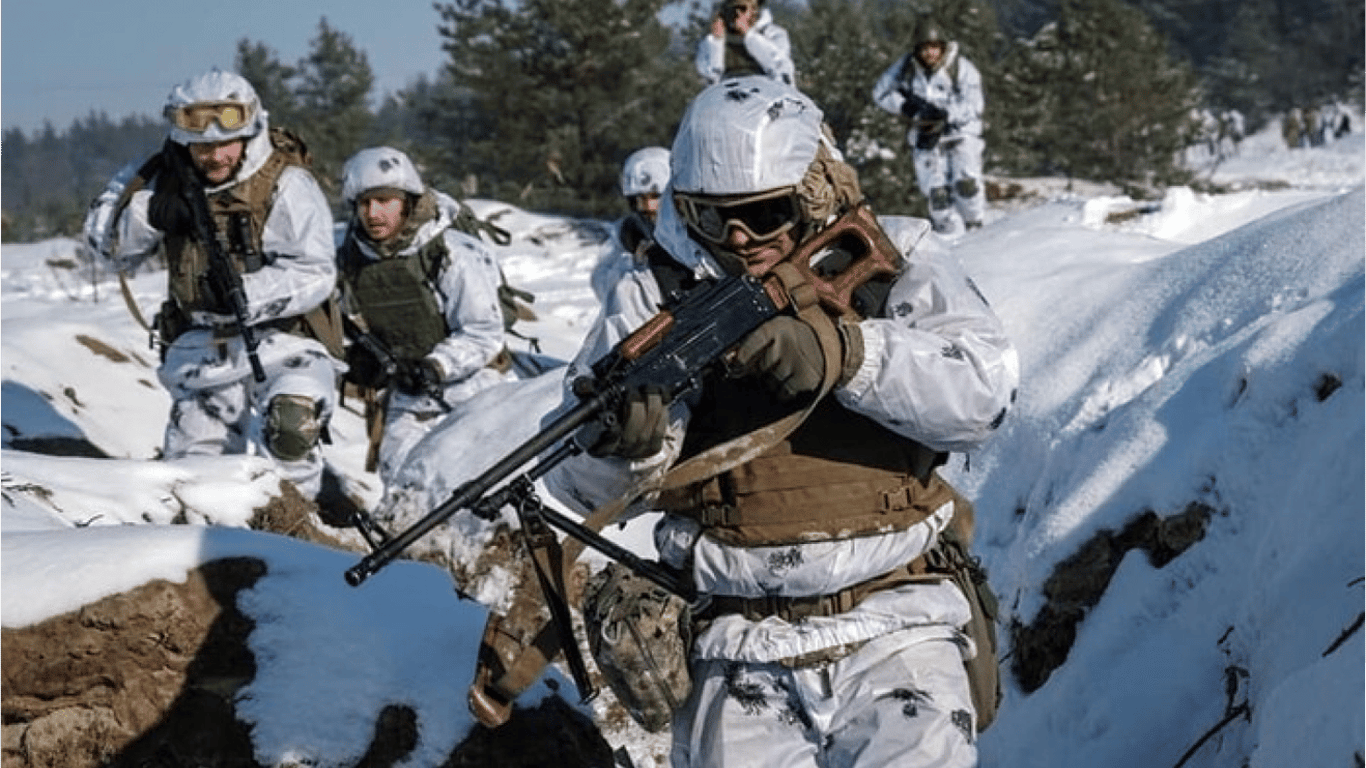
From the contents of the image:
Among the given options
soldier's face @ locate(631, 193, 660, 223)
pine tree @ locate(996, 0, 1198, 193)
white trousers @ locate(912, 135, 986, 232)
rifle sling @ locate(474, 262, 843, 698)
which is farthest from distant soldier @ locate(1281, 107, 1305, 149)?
rifle sling @ locate(474, 262, 843, 698)

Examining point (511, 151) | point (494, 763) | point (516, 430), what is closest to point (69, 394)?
point (516, 430)

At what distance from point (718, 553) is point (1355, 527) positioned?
1913mm

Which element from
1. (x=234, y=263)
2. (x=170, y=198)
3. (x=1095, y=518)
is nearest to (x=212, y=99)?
(x=170, y=198)

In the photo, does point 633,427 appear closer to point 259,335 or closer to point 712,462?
point 712,462

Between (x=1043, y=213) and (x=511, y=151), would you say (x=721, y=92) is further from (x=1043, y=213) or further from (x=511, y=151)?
(x=511, y=151)

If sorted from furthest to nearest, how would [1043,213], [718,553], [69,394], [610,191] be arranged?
[610,191], [1043,213], [69,394], [718,553]

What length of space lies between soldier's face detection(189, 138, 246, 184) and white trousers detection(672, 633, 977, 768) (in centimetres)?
371

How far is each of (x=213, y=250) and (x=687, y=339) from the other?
3.77m

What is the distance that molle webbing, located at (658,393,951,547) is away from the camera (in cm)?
331

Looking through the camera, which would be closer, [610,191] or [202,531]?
[202,531]

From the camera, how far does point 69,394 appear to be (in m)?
9.09

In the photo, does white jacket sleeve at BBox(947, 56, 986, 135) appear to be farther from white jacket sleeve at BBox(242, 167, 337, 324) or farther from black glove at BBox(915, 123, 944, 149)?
white jacket sleeve at BBox(242, 167, 337, 324)

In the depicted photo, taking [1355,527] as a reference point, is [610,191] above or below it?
below

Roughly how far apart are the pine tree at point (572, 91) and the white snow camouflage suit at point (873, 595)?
768 inches
